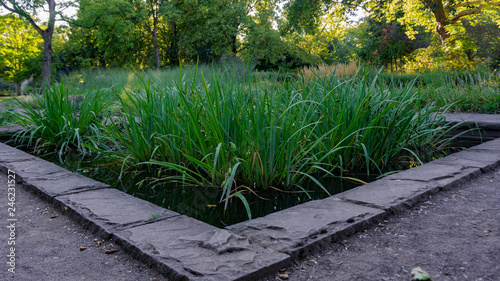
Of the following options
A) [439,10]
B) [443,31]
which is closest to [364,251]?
[439,10]

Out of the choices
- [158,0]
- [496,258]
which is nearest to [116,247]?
[496,258]

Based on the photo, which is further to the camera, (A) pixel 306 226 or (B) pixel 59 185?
(B) pixel 59 185

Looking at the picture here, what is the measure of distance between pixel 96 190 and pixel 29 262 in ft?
2.35

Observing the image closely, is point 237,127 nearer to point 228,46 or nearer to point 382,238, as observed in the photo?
point 382,238

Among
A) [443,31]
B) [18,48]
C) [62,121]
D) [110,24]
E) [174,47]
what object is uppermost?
[110,24]

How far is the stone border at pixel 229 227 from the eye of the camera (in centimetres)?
102

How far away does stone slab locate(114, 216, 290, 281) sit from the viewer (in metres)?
0.96

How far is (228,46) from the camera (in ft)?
67.3

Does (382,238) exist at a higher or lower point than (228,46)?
lower

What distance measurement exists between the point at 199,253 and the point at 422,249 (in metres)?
0.71

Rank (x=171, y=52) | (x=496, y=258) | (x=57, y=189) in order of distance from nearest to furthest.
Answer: (x=496, y=258)
(x=57, y=189)
(x=171, y=52)

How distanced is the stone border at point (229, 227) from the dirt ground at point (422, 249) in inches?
2.2

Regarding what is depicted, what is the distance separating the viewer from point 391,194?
1.63m

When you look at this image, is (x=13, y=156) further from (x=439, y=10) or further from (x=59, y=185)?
(x=439, y=10)
